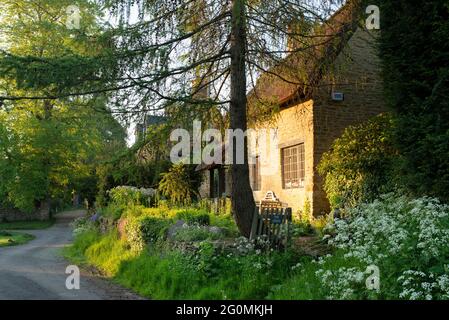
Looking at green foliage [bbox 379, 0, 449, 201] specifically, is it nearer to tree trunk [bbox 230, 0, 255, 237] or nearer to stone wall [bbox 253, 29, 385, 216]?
tree trunk [bbox 230, 0, 255, 237]

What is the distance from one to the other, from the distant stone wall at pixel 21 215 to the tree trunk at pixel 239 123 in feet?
92.1

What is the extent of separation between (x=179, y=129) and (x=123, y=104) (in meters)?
1.32

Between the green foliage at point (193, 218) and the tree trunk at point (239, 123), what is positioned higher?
the tree trunk at point (239, 123)

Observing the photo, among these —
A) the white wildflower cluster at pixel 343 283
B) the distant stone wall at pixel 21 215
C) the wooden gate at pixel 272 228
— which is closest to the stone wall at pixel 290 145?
the wooden gate at pixel 272 228

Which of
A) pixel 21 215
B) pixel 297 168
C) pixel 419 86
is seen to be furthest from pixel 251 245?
pixel 21 215

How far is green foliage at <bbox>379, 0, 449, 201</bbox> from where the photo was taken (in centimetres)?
777

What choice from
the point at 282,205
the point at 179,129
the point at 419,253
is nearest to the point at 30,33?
the point at 282,205

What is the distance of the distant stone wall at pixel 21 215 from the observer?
112 feet

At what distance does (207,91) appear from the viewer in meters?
10.5

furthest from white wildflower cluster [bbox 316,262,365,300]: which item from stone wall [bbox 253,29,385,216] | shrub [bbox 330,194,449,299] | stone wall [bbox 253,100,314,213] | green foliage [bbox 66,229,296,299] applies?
stone wall [bbox 253,29,385,216]

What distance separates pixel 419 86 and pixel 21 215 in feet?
108

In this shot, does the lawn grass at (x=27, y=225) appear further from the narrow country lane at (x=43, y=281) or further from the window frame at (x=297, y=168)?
the window frame at (x=297, y=168)
